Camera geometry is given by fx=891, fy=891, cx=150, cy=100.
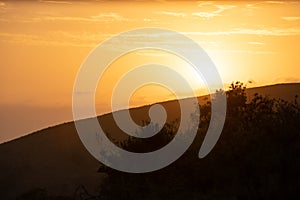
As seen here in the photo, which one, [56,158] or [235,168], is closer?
[235,168]

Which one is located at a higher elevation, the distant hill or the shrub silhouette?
the distant hill

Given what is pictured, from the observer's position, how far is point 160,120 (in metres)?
30.2

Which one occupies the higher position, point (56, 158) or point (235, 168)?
point (56, 158)

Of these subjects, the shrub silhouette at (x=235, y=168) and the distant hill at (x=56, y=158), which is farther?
the distant hill at (x=56, y=158)

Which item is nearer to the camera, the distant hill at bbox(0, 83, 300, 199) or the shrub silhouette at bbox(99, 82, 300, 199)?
the shrub silhouette at bbox(99, 82, 300, 199)

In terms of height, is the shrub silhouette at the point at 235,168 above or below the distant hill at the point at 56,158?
below

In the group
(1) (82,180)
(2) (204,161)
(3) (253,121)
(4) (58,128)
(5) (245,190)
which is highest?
(4) (58,128)

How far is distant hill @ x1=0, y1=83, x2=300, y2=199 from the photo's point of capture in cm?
8006

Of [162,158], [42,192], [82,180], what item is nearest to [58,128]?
[82,180]

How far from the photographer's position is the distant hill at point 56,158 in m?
80.1

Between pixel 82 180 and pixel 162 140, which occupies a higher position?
pixel 82 180

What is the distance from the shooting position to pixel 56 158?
9562 cm

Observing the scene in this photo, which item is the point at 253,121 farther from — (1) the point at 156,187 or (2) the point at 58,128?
(2) the point at 58,128

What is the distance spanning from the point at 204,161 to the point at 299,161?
10.6 ft
